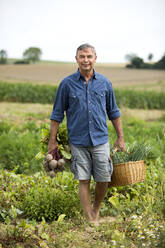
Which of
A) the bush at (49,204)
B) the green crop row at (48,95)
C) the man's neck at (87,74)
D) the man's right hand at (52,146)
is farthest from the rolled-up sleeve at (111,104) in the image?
the green crop row at (48,95)

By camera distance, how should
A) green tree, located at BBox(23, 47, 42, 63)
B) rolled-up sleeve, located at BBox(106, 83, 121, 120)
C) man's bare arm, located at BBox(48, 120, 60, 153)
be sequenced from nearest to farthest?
1. man's bare arm, located at BBox(48, 120, 60, 153)
2. rolled-up sleeve, located at BBox(106, 83, 121, 120)
3. green tree, located at BBox(23, 47, 42, 63)

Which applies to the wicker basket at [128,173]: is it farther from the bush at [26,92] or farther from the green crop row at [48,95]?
→ the bush at [26,92]

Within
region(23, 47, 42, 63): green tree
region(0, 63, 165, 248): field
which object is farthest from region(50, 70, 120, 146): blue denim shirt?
region(23, 47, 42, 63): green tree

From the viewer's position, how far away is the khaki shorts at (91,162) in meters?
3.24

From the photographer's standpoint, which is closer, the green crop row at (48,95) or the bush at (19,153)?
the bush at (19,153)

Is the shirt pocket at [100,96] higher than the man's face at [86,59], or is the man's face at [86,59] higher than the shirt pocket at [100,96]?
the man's face at [86,59]

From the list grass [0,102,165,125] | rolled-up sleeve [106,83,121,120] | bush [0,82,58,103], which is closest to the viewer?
rolled-up sleeve [106,83,121,120]

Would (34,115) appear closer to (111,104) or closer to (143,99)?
(111,104)

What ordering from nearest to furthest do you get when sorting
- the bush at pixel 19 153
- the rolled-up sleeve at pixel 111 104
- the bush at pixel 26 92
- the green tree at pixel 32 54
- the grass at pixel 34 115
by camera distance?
the rolled-up sleeve at pixel 111 104 → the bush at pixel 19 153 → the grass at pixel 34 115 → the bush at pixel 26 92 → the green tree at pixel 32 54

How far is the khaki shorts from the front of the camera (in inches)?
128

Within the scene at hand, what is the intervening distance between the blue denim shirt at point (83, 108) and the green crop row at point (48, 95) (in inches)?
568

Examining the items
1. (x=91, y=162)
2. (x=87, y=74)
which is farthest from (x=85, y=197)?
(x=87, y=74)

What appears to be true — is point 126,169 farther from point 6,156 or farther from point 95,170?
point 6,156

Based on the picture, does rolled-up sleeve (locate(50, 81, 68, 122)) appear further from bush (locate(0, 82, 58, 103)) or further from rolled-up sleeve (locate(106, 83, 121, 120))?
bush (locate(0, 82, 58, 103))
